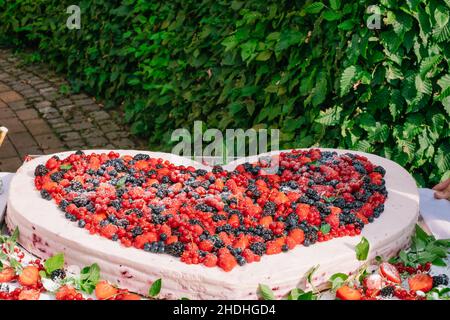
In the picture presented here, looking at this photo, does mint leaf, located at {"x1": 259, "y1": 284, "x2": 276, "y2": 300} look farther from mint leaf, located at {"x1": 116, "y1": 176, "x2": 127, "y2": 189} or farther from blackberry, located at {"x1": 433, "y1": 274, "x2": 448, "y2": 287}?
mint leaf, located at {"x1": 116, "y1": 176, "x2": 127, "y2": 189}

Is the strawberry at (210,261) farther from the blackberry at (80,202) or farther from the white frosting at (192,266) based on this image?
the blackberry at (80,202)

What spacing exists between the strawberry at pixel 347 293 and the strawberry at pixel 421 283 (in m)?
0.26

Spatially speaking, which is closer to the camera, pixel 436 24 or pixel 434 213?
pixel 434 213

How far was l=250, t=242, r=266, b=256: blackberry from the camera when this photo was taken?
9.09 ft

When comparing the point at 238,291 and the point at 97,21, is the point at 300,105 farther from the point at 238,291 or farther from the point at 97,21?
the point at 97,21

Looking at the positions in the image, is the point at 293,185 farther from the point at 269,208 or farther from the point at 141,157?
the point at 141,157

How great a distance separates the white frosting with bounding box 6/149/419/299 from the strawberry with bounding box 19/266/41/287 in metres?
0.14

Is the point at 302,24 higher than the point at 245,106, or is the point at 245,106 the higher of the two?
the point at 302,24

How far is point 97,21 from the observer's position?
706 centimetres

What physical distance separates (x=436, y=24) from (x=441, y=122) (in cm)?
58

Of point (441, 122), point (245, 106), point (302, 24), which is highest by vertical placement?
point (302, 24)

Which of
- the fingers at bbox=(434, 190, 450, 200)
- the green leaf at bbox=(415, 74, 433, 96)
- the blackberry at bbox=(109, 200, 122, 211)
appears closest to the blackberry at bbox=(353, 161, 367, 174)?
the fingers at bbox=(434, 190, 450, 200)
